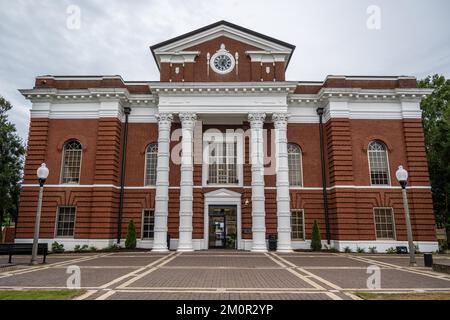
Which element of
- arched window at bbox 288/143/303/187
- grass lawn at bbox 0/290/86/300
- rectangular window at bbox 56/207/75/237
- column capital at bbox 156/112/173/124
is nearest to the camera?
grass lawn at bbox 0/290/86/300

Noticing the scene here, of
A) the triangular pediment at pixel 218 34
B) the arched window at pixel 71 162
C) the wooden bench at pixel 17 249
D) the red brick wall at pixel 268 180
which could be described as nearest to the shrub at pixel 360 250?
the red brick wall at pixel 268 180

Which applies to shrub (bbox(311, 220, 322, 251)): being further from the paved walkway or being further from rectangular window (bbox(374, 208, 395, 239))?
the paved walkway

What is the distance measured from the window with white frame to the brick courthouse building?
0.24ft

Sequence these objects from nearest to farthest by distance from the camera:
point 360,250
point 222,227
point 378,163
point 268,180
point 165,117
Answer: point 360,250 < point 165,117 < point 378,163 < point 268,180 < point 222,227

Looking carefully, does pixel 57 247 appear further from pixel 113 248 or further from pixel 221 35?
pixel 221 35

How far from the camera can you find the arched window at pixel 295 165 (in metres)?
22.5

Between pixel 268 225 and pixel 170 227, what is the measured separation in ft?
21.7

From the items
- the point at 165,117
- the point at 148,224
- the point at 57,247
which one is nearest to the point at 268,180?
the point at 165,117

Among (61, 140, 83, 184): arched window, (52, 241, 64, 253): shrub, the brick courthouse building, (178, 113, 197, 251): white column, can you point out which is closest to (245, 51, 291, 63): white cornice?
the brick courthouse building

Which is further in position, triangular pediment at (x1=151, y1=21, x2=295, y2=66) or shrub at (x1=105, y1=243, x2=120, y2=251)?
triangular pediment at (x1=151, y1=21, x2=295, y2=66)

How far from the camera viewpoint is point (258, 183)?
20.6 m

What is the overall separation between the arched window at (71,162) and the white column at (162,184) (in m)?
5.78

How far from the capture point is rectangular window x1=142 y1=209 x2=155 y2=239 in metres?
22.0

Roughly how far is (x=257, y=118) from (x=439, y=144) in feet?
45.9
